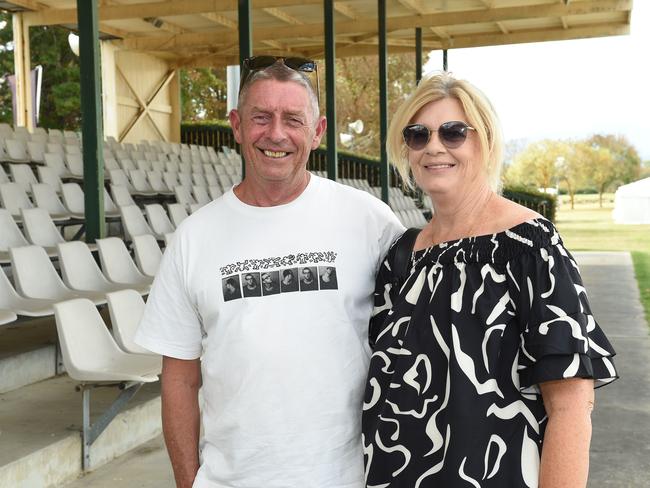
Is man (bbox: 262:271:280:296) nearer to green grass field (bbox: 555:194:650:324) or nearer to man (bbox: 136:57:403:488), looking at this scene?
man (bbox: 136:57:403:488)

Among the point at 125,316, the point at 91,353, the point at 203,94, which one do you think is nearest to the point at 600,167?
the point at 203,94

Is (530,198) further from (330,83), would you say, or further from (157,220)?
(157,220)

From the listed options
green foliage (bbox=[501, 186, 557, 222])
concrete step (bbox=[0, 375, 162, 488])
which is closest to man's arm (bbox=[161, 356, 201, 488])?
concrete step (bbox=[0, 375, 162, 488])

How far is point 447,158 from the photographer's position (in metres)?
1.55

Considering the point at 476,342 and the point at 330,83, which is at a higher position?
the point at 330,83

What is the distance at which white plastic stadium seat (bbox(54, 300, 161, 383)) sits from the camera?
3.73 metres

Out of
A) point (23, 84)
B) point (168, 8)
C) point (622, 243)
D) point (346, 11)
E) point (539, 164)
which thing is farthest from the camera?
point (539, 164)

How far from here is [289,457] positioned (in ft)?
5.37

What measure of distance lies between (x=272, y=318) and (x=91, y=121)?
5.40 meters

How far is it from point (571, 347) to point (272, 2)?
43.6ft

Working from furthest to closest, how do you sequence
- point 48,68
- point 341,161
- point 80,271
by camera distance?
point 48,68 → point 341,161 → point 80,271

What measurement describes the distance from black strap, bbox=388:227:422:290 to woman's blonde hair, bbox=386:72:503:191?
18cm

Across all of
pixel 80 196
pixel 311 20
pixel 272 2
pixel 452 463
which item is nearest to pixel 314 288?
pixel 452 463

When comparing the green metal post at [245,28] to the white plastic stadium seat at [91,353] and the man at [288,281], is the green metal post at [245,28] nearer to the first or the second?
the white plastic stadium seat at [91,353]
